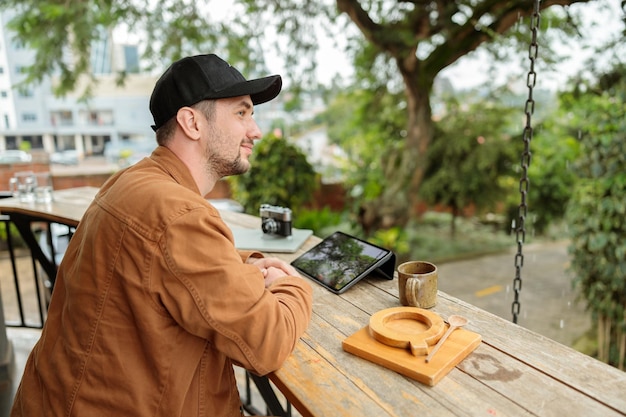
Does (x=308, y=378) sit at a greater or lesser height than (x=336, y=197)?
greater

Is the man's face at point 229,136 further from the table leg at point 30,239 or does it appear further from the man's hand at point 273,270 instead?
the table leg at point 30,239

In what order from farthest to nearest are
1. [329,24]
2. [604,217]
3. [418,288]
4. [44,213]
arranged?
[329,24]
[604,217]
[44,213]
[418,288]

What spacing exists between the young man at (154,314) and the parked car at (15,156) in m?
7.71

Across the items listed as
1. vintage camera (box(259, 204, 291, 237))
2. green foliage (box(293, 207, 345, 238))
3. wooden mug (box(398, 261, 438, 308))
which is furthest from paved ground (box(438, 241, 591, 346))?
wooden mug (box(398, 261, 438, 308))

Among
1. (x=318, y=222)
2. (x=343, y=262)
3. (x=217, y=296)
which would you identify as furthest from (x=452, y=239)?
(x=217, y=296)

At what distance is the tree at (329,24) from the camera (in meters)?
4.71

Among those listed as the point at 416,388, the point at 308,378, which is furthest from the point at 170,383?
the point at 416,388

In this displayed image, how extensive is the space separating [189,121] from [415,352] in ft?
2.48

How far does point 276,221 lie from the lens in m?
1.92

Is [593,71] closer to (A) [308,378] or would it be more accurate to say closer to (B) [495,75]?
(B) [495,75]

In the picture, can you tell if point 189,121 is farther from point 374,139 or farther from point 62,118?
point 62,118

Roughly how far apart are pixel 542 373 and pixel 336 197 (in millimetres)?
7641

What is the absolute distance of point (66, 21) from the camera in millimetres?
5008

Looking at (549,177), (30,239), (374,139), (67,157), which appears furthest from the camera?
(67,157)
